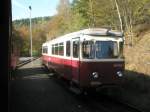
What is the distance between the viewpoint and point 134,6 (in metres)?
34.9

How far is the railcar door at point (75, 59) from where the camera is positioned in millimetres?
14431

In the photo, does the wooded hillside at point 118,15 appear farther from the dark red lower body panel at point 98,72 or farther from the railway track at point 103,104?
the dark red lower body panel at point 98,72

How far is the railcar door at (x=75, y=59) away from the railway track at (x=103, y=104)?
2.89 feet

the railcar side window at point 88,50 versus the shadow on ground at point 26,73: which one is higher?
the railcar side window at point 88,50

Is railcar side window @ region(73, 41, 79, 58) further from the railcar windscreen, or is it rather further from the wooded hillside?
the wooded hillside

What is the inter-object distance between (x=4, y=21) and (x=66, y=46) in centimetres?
1303

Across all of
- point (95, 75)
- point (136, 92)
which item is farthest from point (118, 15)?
point (95, 75)

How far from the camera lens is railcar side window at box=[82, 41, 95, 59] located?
1401cm

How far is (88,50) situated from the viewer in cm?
1405

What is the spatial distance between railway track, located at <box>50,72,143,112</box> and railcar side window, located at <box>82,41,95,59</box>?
5.71 feet

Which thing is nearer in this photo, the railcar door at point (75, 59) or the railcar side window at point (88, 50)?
the railcar side window at point (88, 50)

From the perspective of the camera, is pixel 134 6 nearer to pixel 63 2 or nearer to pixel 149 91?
pixel 149 91

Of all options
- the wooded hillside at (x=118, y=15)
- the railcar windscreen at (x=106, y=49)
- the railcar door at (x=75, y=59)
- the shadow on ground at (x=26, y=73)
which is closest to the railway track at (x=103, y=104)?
the railcar door at (x=75, y=59)

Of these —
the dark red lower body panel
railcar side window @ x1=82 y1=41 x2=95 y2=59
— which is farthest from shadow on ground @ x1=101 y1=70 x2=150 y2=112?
railcar side window @ x1=82 y1=41 x2=95 y2=59
